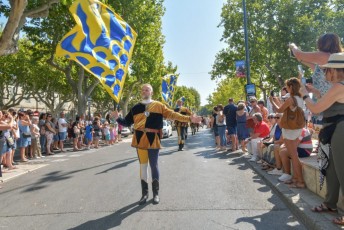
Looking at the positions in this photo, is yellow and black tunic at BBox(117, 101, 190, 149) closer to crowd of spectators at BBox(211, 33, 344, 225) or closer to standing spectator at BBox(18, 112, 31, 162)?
crowd of spectators at BBox(211, 33, 344, 225)

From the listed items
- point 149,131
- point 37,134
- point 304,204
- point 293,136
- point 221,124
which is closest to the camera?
point 304,204

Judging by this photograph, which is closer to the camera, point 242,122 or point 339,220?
point 339,220

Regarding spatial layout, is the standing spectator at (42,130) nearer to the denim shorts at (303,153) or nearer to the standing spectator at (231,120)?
the standing spectator at (231,120)

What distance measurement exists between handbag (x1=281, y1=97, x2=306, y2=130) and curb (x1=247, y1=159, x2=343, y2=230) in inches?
41.9

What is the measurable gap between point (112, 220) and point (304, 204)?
8.81 ft

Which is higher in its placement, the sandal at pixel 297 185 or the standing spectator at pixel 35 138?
the standing spectator at pixel 35 138

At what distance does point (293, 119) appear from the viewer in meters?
6.17

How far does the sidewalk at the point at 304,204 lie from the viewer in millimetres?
4125

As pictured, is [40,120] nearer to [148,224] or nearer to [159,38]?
[148,224]

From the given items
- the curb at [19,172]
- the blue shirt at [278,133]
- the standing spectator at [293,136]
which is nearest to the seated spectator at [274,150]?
the blue shirt at [278,133]

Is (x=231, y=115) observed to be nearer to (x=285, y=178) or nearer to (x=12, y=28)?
(x=285, y=178)

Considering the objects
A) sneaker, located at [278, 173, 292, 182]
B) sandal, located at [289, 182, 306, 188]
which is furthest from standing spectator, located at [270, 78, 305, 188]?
sneaker, located at [278, 173, 292, 182]

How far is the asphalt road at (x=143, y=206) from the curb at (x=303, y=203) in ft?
0.35

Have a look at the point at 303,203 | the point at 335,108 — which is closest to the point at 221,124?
the point at 303,203
